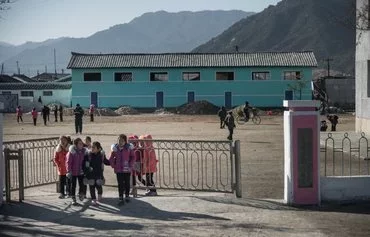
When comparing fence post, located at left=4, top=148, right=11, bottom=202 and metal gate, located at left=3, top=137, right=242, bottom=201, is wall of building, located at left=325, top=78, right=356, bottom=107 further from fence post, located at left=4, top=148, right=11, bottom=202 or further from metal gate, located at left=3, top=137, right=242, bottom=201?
fence post, located at left=4, top=148, right=11, bottom=202

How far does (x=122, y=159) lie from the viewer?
34.4 ft

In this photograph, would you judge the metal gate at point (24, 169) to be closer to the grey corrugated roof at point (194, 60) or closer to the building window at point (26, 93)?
the grey corrugated roof at point (194, 60)

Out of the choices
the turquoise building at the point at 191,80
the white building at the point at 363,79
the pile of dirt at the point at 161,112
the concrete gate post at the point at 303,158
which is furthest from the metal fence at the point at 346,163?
the turquoise building at the point at 191,80

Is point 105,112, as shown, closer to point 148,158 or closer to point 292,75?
point 292,75

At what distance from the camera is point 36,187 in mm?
12836

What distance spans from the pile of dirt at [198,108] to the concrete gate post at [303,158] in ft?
142

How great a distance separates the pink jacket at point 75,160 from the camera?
1061 cm

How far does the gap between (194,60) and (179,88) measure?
3.47 meters

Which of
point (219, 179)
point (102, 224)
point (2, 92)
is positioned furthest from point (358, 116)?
point (2, 92)

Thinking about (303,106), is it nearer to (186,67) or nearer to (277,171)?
(277,171)

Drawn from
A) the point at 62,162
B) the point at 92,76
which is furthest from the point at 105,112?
the point at 62,162

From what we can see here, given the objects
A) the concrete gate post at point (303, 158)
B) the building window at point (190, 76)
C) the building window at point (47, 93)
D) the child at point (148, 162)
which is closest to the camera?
the concrete gate post at point (303, 158)

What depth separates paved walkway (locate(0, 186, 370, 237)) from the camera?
27.9ft

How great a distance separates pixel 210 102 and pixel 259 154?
3831 cm
